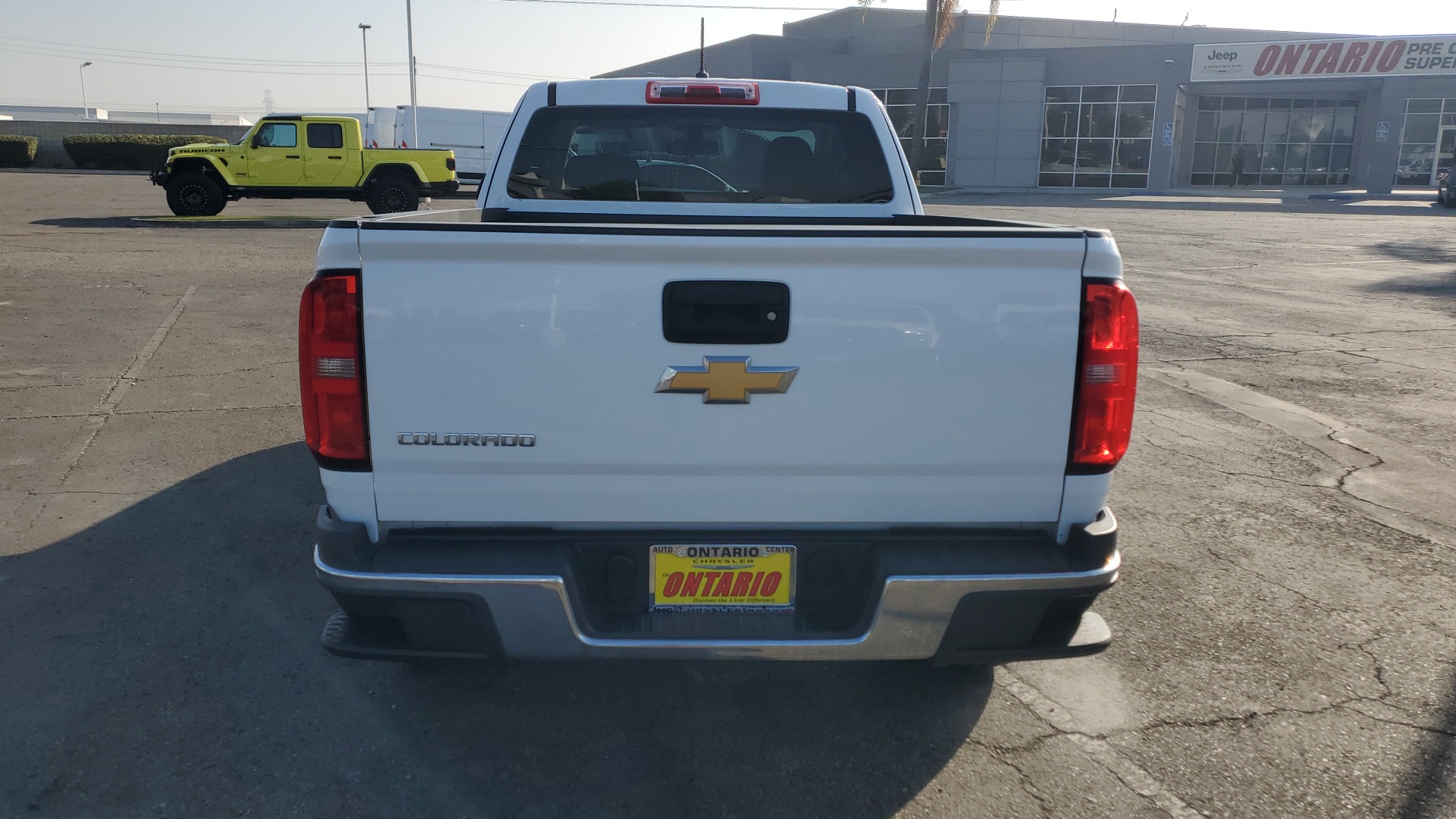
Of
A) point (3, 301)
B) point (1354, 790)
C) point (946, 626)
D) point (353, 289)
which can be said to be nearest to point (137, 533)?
point (353, 289)

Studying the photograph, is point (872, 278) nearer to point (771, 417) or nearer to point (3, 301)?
point (771, 417)

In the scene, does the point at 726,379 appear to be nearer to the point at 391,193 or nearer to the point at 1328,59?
the point at 391,193

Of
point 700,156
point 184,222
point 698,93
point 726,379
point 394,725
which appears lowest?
point 394,725

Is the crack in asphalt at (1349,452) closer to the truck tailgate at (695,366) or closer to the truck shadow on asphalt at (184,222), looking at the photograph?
the truck tailgate at (695,366)

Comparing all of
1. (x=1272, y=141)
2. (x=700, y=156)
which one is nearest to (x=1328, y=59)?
(x=1272, y=141)

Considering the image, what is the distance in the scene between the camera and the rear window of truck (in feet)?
14.3

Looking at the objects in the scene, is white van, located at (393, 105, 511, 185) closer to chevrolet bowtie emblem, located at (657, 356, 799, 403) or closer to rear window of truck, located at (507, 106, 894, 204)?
rear window of truck, located at (507, 106, 894, 204)

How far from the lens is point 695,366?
8.31 ft

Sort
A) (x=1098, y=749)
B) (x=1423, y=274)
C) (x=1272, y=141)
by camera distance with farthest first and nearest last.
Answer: (x=1272, y=141), (x=1423, y=274), (x=1098, y=749)

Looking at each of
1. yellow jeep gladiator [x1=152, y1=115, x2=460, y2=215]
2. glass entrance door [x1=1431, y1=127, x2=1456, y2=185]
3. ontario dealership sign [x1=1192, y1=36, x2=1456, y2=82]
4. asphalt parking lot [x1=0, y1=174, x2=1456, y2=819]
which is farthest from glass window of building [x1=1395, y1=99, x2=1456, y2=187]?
asphalt parking lot [x1=0, y1=174, x2=1456, y2=819]

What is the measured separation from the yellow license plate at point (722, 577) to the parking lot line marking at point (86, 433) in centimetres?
361

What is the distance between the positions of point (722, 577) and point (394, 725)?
1.23 meters

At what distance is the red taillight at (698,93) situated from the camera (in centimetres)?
423

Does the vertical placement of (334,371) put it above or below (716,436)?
above
